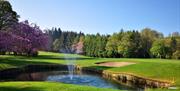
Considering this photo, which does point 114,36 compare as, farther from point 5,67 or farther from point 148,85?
point 148,85

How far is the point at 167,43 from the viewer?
10831 cm

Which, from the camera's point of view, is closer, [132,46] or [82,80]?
[82,80]

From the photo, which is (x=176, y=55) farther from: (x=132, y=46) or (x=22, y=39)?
(x=22, y=39)

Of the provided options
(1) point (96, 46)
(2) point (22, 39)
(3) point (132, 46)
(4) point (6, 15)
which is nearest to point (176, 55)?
(3) point (132, 46)

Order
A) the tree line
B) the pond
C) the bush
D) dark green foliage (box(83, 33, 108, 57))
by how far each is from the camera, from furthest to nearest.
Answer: dark green foliage (box(83, 33, 108, 57)) → the tree line → the bush → the pond

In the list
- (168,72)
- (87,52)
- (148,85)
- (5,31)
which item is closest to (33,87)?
(148,85)

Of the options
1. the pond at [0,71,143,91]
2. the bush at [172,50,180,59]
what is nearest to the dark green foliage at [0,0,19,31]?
the pond at [0,71,143,91]

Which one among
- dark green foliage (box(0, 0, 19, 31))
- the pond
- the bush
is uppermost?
dark green foliage (box(0, 0, 19, 31))

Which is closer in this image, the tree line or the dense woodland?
the dense woodland

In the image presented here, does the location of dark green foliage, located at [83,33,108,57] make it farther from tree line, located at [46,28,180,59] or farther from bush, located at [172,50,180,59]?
bush, located at [172,50,180,59]

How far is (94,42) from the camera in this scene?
392 feet

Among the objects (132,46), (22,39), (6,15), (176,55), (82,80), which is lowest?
(82,80)

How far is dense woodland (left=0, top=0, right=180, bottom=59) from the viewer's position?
6550 centimetres

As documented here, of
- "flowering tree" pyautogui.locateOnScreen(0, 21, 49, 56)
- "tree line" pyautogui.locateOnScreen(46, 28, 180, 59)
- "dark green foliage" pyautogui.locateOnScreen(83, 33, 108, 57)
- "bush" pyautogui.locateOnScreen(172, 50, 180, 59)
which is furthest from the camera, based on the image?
"dark green foliage" pyautogui.locateOnScreen(83, 33, 108, 57)
